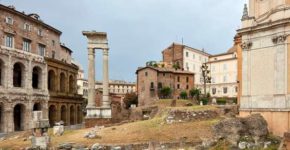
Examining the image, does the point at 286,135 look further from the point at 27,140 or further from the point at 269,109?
the point at 27,140

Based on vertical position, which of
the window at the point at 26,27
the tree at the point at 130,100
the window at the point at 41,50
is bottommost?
the tree at the point at 130,100

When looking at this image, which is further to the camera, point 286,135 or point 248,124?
point 248,124

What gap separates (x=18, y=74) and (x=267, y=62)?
38404 mm

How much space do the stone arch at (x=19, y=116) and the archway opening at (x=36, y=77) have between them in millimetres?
4528

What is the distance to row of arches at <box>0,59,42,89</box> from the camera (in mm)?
47312

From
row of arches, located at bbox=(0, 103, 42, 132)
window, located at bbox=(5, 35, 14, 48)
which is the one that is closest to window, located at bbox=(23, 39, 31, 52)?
window, located at bbox=(5, 35, 14, 48)

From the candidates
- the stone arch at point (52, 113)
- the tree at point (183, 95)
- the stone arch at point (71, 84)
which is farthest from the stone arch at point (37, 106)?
the tree at point (183, 95)

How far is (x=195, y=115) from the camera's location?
35250 millimetres

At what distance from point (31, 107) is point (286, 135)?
41131 mm

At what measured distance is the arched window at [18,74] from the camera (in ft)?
169

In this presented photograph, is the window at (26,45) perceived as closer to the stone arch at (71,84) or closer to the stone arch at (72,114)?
the stone arch at (71,84)

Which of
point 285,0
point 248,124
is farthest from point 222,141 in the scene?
point 285,0

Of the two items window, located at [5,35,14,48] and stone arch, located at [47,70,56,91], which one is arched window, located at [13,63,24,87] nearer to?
window, located at [5,35,14,48]

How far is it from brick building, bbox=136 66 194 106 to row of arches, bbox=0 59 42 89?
1000 inches
